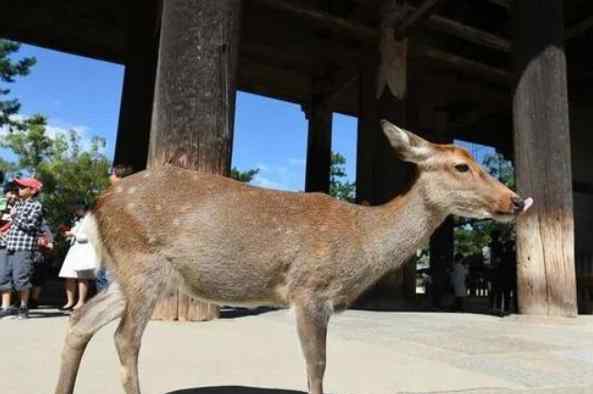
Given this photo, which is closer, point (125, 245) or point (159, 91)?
point (125, 245)

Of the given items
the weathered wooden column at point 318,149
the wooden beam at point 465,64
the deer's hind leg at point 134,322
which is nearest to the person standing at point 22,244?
the deer's hind leg at point 134,322

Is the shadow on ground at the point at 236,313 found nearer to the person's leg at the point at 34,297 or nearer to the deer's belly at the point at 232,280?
the person's leg at the point at 34,297

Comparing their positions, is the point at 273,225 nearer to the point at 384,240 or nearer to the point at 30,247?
the point at 384,240

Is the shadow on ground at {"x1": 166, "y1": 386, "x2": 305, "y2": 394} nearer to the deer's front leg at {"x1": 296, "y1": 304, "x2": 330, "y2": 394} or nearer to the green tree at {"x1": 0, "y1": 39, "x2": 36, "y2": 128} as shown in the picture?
the deer's front leg at {"x1": 296, "y1": 304, "x2": 330, "y2": 394}

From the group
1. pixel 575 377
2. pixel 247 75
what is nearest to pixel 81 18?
pixel 247 75

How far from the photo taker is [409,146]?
394cm

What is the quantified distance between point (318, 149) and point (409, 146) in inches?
449

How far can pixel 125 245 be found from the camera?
134 inches

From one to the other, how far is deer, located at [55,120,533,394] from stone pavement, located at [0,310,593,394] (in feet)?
2.08

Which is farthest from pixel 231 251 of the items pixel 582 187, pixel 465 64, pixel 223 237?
pixel 582 187

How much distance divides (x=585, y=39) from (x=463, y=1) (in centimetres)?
351

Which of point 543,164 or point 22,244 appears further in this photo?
point 543,164

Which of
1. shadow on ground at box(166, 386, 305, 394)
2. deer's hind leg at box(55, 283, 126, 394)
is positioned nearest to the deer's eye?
shadow on ground at box(166, 386, 305, 394)

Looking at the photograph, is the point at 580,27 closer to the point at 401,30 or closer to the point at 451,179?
the point at 401,30
